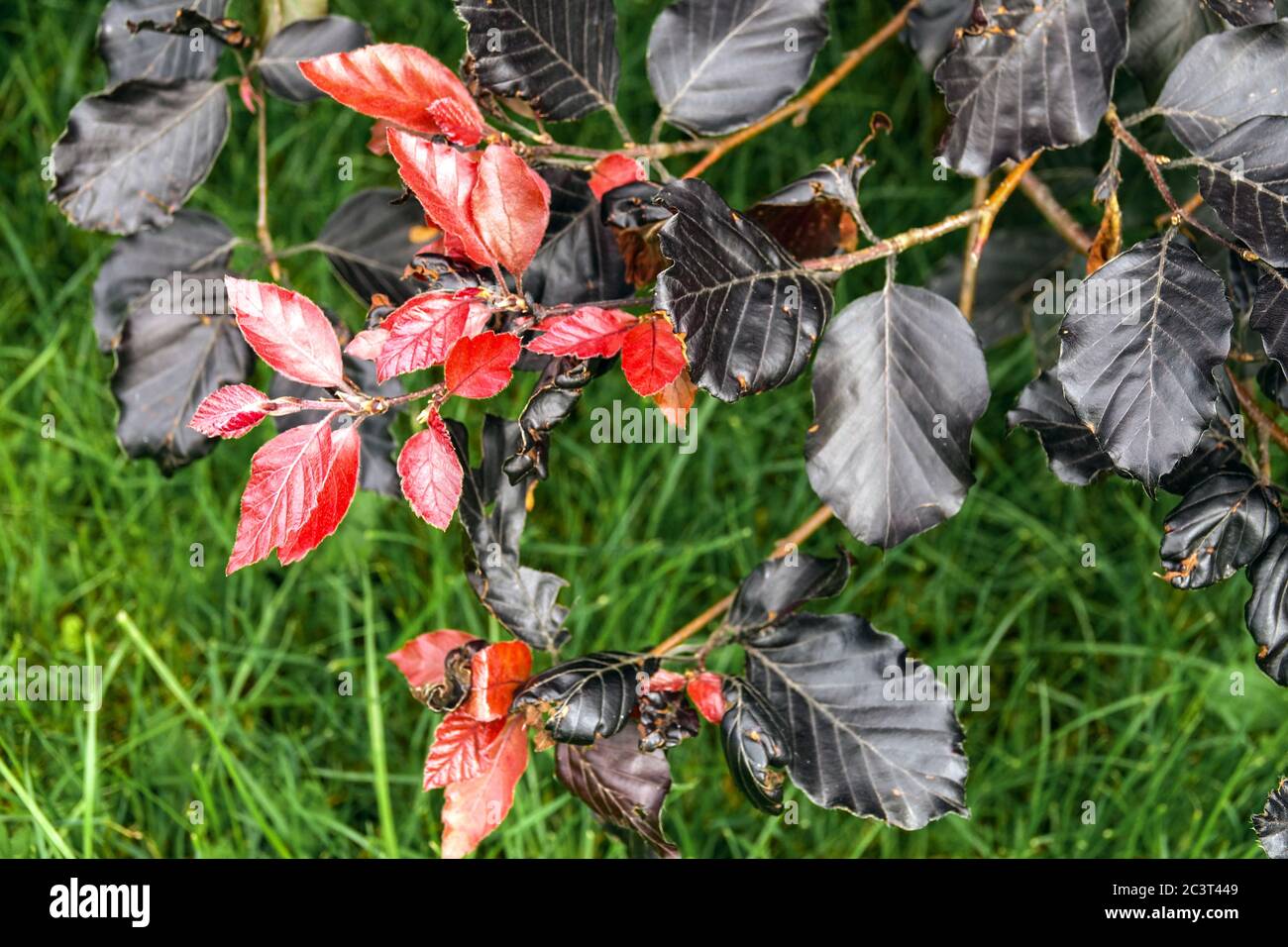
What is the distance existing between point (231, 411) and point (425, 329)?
147 mm

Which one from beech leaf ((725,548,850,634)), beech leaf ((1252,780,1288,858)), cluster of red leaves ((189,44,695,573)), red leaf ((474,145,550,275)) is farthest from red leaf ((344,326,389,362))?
beech leaf ((1252,780,1288,858))

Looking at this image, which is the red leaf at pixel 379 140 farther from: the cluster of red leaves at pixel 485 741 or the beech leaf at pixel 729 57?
the cluster of red leaves at pixel 485 741

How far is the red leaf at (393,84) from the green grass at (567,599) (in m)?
0.74

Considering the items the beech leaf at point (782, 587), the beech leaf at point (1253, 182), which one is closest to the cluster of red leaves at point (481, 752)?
the beech leaf at point (782, 587)

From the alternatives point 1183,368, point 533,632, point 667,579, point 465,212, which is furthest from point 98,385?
point 1183,368

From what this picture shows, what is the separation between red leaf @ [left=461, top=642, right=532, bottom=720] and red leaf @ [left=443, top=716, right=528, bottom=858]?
36mm

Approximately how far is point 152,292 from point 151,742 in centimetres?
71

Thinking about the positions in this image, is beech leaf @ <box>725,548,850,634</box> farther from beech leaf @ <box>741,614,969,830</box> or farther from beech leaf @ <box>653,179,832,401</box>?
A: beech leaf @ <box>653,179,832,401</box>

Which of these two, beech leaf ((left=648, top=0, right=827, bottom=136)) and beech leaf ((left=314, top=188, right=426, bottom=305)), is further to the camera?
beech leaf ((left=314, top=188, right=426, bottom=305))

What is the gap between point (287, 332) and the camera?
89cm

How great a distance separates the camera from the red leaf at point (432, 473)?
0.88 meters

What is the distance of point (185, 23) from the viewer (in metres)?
1.12

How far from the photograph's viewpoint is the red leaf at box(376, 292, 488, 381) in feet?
2.80

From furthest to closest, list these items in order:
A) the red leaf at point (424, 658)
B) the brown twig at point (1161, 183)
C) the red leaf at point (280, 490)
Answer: the red leaf at point (424, 658), the brown twig at point (1161, 183), the red leaf at point (280, 490)
